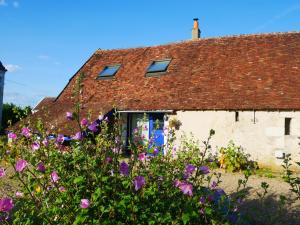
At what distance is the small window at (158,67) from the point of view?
17750 mm

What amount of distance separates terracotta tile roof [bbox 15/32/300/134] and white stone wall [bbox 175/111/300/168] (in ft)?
1.12

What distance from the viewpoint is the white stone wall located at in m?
13.2

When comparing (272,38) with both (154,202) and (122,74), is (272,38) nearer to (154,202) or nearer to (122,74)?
(122,74)

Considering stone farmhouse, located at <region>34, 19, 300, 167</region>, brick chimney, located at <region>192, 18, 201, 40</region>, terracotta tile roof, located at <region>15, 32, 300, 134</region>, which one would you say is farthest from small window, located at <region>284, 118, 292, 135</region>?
brick chimney, located at <region>192, 18, 201, 40</region>

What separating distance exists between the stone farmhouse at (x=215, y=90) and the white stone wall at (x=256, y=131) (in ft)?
0.11

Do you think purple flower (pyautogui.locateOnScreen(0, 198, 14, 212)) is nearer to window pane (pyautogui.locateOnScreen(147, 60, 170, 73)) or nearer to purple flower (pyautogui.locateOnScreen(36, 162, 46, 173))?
purple flower (pyautogui.locateOnScreen(36, 162, 46, 173))

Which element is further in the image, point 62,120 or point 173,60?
point 173,60

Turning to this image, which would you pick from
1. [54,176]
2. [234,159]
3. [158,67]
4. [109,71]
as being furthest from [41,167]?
[109,71]

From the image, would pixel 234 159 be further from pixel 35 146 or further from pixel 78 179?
pixel 78 179

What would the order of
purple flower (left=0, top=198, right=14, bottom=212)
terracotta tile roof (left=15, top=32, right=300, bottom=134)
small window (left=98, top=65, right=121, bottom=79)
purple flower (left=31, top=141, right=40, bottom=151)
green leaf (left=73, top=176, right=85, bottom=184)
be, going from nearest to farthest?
1. purple flower (left=0, top=198, right=14, bottom=212)
2. green leaf (left=73, top=176, right=85, bottom=184)
3. purple flower (left=31, top=141, right=40, bottom=151)
4. terracotta tile roof (left=15, top=32, right=300, bottom=134)
5. small window (left=98, top=65, right=121, bottom=79)

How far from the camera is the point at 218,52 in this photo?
17281 mm

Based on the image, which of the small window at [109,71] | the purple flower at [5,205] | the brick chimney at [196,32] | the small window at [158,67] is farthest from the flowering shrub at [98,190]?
the brick chimney at [196,32]

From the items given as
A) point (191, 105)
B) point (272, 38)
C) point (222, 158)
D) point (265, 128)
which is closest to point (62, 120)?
point (191, 105)

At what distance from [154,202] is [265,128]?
10.8 m
